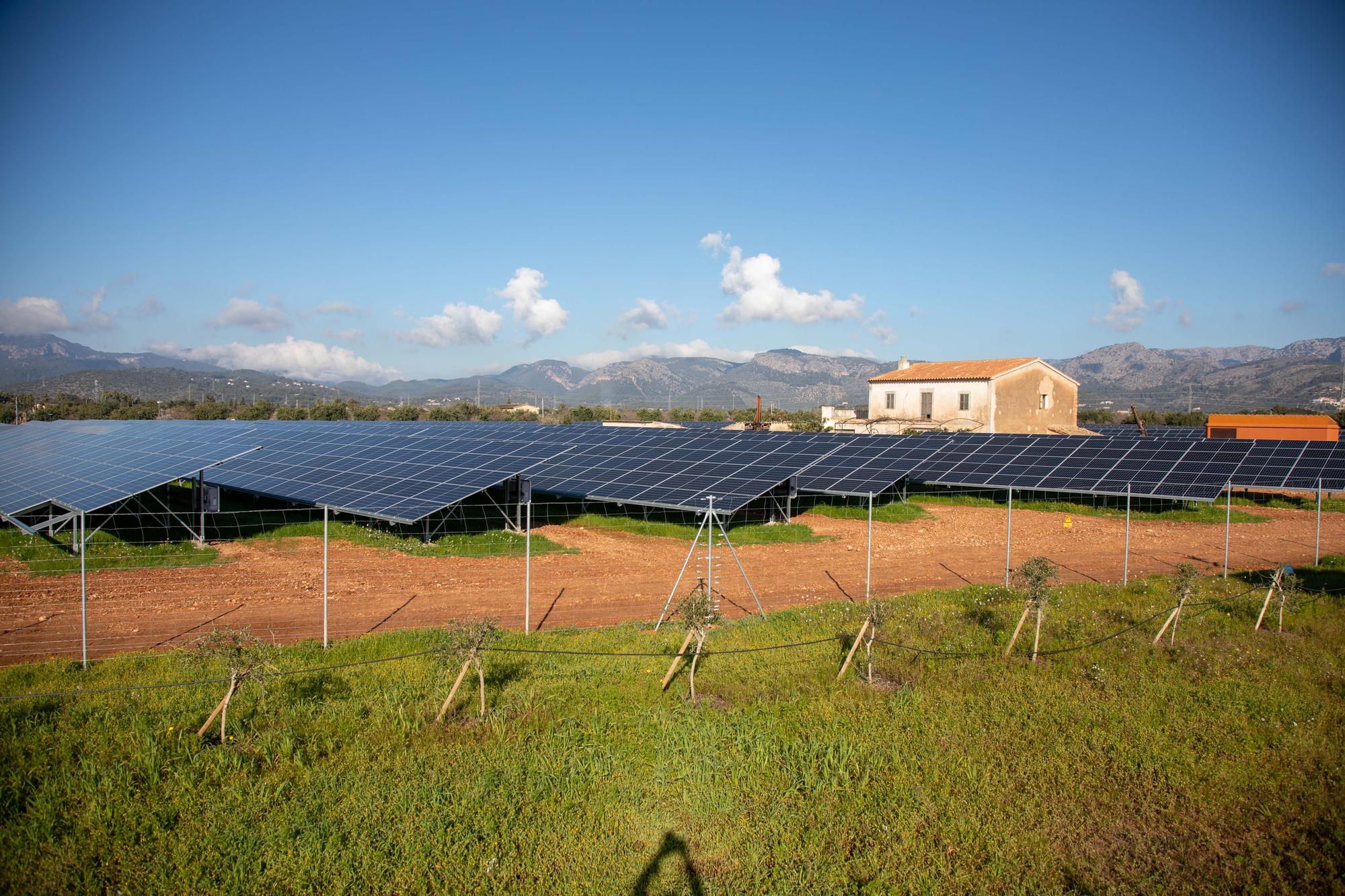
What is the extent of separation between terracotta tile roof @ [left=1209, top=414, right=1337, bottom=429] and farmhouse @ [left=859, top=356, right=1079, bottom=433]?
9487 millimetres

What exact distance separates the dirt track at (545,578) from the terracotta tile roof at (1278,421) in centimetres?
2274

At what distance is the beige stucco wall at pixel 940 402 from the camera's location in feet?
158

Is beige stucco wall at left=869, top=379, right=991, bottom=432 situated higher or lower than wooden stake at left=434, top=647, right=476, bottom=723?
higher

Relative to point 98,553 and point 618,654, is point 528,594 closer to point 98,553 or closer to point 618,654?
point 618,654

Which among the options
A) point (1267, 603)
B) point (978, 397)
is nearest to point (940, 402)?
point (978, 397)

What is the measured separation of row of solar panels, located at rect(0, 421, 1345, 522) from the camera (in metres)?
19.6

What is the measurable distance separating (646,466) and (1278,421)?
1619 inches

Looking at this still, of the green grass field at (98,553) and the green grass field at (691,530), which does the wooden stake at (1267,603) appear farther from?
the green grass field at (98,553)

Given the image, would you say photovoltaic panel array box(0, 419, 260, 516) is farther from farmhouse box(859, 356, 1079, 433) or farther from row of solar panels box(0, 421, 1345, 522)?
farmhouse box(859, 356, 1079, 433)

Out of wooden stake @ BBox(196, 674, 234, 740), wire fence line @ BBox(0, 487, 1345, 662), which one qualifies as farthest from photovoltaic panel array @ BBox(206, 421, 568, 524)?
wooden stake @ BBox(196, 674, 234, 740)

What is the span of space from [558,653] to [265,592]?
7.83 metres

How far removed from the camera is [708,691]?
352 inches

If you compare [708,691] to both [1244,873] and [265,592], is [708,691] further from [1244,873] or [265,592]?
[265,592]

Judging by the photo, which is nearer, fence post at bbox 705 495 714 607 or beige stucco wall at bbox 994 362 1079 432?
fence post at bbox 705 495 714 607
